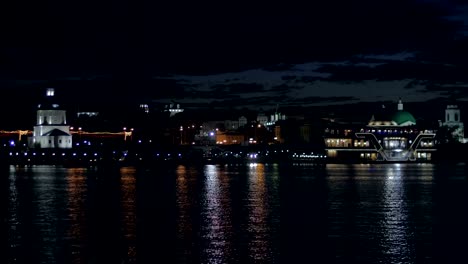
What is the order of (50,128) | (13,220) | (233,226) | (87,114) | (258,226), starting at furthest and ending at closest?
(87,114), (50,128), (13,220), (258,226), (233,226)

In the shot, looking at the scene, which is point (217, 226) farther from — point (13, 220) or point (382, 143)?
point (382, 143)

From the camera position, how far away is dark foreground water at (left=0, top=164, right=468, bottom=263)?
72.8 feet

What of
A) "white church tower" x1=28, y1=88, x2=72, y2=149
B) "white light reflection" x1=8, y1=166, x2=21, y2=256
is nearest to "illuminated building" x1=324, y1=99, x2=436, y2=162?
"white church tower" x1=28, y1=88, x2=72, y2=149

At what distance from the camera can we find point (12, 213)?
32469mm

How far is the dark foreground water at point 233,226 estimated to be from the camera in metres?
22.2

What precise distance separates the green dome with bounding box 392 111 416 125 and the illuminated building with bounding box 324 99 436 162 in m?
1.69

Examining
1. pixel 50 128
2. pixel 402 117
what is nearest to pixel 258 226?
pixel 50 128

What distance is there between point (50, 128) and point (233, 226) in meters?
80.2

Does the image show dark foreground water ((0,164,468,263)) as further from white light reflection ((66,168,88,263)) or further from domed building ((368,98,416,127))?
domed building ((368,98,416,127))

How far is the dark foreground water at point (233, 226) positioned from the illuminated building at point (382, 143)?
81.3 m

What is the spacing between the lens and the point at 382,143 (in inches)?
5084

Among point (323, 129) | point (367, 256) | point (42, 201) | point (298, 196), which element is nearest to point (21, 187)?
point (42, 201)

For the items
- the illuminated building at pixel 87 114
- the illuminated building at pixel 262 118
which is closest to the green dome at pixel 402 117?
the illuminated building at pixel 262 118

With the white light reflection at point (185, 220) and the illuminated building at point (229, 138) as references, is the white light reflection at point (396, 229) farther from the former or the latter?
the illuminated building at point (229, 138)
